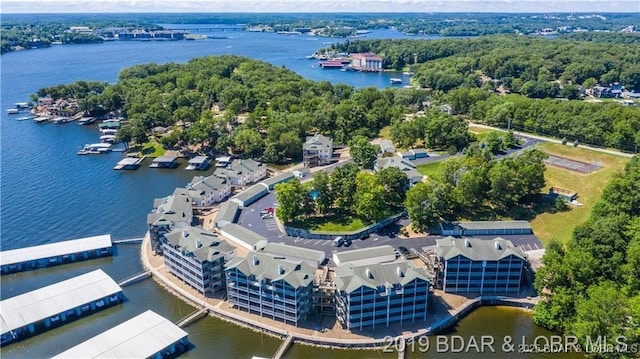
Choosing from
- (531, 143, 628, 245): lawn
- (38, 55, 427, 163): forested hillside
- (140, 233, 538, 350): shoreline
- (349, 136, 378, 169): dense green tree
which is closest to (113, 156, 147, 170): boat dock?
(38, 55, 427, 163): forested hillside

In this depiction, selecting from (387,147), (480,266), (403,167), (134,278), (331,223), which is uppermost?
(403,167)

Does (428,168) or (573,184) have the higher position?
(428,168)

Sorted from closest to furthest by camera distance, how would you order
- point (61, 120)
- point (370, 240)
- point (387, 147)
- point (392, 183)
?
point (370, 240)
point (392, 183)
point (387, 147)
point (61, 120)

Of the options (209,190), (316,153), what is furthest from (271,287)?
(316,153)

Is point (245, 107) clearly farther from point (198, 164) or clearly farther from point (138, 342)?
point (138, 342)

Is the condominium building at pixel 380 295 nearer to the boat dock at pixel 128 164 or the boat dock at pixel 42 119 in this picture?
the boat dock at pixel 128 164

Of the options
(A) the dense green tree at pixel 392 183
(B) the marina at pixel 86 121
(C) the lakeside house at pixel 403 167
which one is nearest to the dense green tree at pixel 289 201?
(A) the dense green tree at pixel 392 183

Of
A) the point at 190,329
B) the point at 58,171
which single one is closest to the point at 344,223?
the point at 190,329

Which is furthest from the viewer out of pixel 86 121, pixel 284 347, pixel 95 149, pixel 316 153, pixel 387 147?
pixel 86 121
